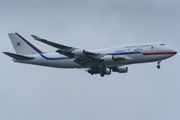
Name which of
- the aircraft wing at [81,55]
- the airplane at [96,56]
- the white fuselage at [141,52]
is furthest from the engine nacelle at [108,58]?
the white fuselage at [141,52]

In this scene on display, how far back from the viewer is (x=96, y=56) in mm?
40812

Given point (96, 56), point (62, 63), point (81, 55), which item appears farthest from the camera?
point (62, 63)

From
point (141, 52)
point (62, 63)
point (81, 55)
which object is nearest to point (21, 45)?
point (62, 63)

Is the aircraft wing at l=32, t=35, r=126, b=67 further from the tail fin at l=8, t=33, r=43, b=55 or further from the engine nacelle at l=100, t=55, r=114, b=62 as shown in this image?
the tail fin at l=8, t=33, r=43, b=55

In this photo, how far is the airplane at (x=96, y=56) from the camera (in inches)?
1580

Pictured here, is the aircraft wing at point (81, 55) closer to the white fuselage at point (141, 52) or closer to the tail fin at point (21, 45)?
the white fuselage at point (141, 52)

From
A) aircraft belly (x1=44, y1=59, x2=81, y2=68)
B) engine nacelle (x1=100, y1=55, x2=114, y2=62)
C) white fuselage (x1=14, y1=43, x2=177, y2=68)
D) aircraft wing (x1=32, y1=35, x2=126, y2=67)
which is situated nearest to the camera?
aircraft wing (x1=32, y1=35, x2=126, y2=67)

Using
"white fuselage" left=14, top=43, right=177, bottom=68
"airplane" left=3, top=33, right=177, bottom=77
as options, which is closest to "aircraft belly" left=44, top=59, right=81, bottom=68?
"airplane" left=3, top=33, right=177, bottom=77

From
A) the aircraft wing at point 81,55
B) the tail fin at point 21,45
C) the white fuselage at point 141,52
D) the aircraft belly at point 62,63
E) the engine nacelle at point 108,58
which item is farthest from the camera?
the tail fin at point 21,45

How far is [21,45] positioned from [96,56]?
15.6 metres

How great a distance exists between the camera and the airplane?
4012cm

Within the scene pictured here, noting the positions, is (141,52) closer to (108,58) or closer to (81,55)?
(108,58)

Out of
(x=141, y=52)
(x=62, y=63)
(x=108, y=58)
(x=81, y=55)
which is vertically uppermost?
(x=141, y=52)

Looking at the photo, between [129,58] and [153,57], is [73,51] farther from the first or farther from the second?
[153,57]
